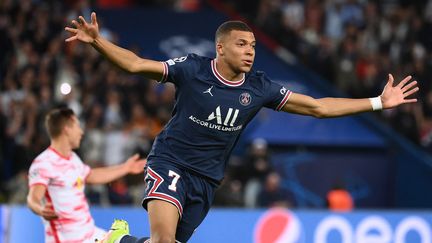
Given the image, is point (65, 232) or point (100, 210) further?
point (100, 210)

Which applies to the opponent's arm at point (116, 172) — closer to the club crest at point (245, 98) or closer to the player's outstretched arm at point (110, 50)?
the club crest at point (245, 98)

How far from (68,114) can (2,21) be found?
9366 mm

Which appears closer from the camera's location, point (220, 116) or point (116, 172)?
point (220, 116)

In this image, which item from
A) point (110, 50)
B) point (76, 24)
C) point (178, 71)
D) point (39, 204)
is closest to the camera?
point (76, 24)

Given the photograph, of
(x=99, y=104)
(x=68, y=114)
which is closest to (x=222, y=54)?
(x=68, y=114)

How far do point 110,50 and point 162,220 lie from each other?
1369 mm

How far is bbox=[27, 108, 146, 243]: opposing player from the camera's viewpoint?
9633 millimetres

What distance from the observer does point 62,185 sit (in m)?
9.71

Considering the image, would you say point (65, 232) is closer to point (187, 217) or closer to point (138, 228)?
point (187, 217)

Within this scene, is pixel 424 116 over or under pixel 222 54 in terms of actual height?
over

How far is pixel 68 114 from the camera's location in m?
9.91

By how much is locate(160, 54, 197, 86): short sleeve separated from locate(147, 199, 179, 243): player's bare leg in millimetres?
956

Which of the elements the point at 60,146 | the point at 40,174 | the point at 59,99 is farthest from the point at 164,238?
the point at 59,99

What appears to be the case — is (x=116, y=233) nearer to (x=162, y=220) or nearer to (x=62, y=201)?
(x=162, y=220)
